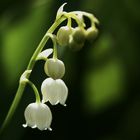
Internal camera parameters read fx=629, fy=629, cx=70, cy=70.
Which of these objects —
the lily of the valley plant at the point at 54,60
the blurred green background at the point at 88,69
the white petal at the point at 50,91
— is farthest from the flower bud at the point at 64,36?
the blurred green background at the point at 88,69

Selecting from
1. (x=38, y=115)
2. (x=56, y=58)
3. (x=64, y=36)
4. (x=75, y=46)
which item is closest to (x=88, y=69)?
(x=38, y=115)

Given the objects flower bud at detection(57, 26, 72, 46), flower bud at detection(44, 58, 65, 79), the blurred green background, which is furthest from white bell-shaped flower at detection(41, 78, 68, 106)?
the blurred green background

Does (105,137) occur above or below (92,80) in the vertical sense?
below

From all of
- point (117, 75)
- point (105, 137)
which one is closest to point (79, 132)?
point (105, 137)

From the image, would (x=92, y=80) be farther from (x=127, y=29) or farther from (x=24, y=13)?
(x=24, y=13)

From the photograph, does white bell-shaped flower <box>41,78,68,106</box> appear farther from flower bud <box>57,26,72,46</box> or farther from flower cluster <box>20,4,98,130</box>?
flower bud <box>57,26,72,46</box>

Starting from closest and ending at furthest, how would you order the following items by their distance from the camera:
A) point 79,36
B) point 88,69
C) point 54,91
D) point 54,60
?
point 79,36, point 54,60, point 54,91, point 88,69

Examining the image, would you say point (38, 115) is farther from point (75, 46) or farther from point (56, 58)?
point (75, 46)
